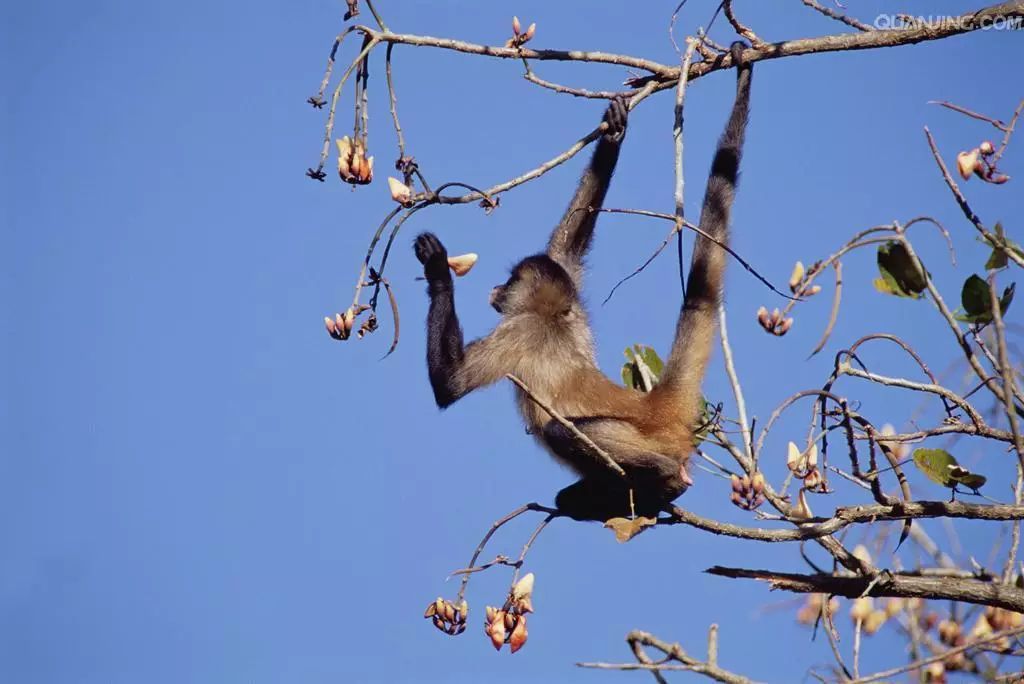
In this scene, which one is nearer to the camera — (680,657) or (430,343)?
(680,657)

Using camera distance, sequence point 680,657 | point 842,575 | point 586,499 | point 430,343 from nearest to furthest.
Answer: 1. point 680,657
2. point 842,575
3. point 586,499
4. point 430,343

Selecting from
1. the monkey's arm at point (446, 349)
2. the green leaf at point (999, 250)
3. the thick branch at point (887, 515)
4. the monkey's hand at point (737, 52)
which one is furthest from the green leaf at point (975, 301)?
the monkey's arm at point (446, 349)

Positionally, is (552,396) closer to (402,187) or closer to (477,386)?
(477,386)

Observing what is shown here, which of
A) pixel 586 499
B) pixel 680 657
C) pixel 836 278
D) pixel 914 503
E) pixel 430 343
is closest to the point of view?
pixel 680 657

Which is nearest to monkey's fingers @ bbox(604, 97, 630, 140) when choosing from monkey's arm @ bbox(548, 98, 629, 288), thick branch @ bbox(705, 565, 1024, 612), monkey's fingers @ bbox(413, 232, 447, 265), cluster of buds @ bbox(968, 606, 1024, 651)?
monkey's arm @ bbox(548, 98, 629, 288)

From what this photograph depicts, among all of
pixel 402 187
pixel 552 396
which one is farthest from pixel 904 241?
pixel 552 396

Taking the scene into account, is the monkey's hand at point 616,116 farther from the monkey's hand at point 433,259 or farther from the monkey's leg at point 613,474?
the monkey's leg at point 613,474

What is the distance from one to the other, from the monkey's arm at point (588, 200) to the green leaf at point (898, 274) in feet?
4.74

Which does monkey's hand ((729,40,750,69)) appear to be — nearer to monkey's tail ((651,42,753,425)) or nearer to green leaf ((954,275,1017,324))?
monkey's tail ((651,42,753,425))

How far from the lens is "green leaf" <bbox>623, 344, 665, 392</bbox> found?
540 cm

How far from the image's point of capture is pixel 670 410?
5398 millimetres

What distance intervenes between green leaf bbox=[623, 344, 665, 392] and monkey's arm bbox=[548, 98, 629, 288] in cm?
78

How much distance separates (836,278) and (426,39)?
5.94 feet

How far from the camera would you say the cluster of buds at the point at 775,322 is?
136 inches
